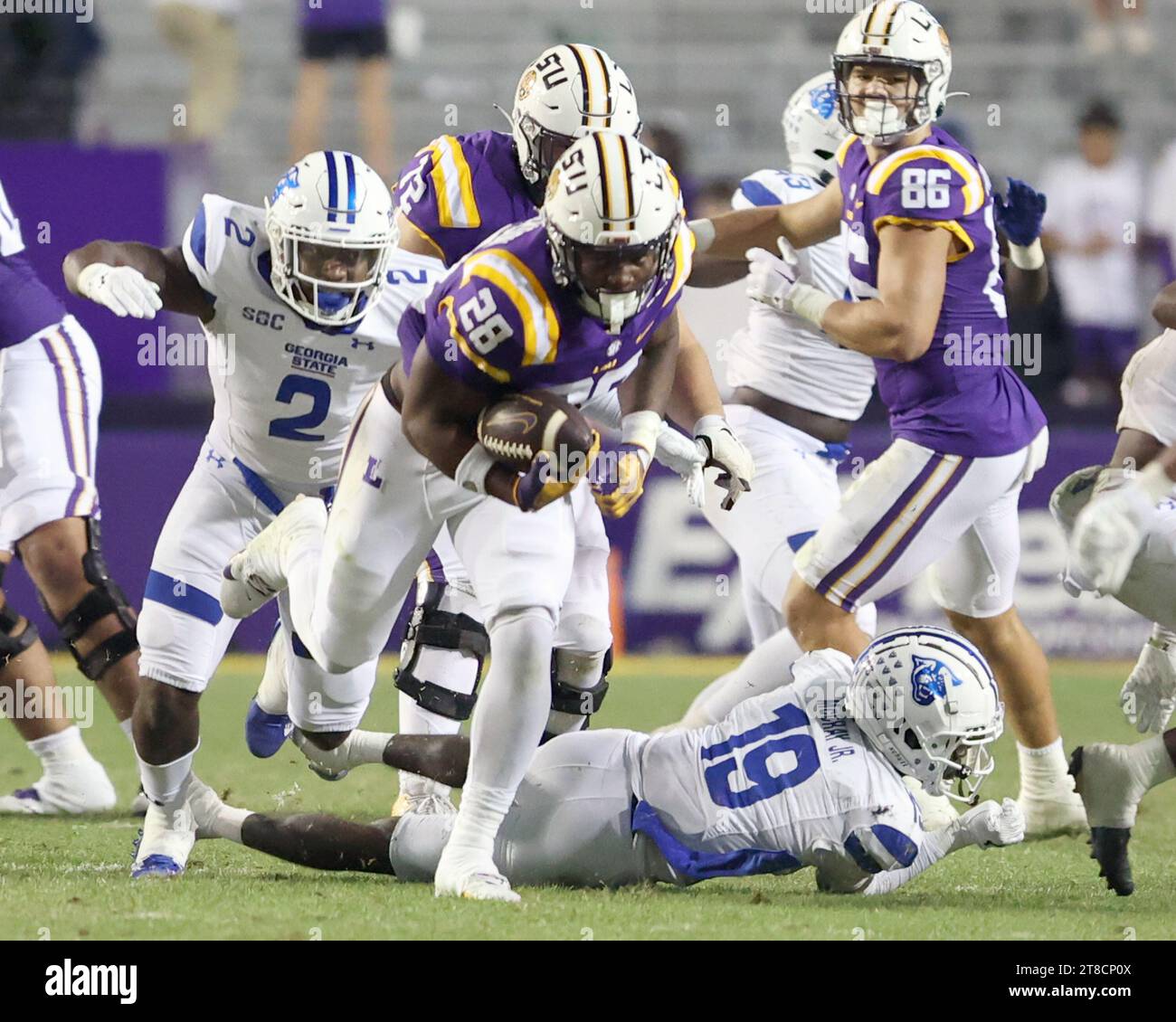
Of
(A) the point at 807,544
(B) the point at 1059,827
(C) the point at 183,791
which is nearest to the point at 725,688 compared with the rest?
(A) the point at 807,544

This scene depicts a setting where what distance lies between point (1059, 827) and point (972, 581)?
2.38 ft

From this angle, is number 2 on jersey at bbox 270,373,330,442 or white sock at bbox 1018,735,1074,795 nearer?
number 2 on jersey at bbox 270,373,330,442

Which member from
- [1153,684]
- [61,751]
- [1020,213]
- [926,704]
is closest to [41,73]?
[61,751]

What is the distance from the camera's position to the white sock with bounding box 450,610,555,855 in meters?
4.20

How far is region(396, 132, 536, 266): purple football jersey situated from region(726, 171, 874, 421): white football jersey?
1110 millimetres

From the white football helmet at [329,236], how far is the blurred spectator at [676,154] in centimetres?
460

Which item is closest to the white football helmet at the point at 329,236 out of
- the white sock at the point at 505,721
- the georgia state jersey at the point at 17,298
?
the white sock at the point at 505,721

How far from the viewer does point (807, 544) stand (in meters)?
5.40

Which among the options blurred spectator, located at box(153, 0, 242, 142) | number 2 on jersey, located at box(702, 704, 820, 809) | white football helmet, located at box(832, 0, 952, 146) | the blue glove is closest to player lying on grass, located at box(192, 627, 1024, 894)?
number 2 on jersey, located at box(702, 704, 820, 809)

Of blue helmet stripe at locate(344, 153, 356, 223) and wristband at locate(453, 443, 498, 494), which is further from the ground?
blue helmet stripe at locate(344, 153, 356, 223)

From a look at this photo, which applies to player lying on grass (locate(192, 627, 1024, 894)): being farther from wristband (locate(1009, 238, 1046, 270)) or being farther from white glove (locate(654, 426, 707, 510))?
wristband (locate(1009, 238, 1046, 270))

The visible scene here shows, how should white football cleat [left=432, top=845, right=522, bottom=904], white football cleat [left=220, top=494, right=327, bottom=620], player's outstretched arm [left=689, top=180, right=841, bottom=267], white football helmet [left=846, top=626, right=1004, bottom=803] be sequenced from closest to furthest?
white football cleat [left=432, top=845, right=522, bottom=904], white football helmet [left=846, top=626, right=1004, bottom=803], white football cleat [left=220, top=494, right=327, bottom=620], player's outstretched arm [left=689, top=180, right=841, bottom=267]

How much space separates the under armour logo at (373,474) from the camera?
14.7 ft

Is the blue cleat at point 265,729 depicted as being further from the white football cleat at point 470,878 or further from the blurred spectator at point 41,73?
the blurred spectator at point 41,73
